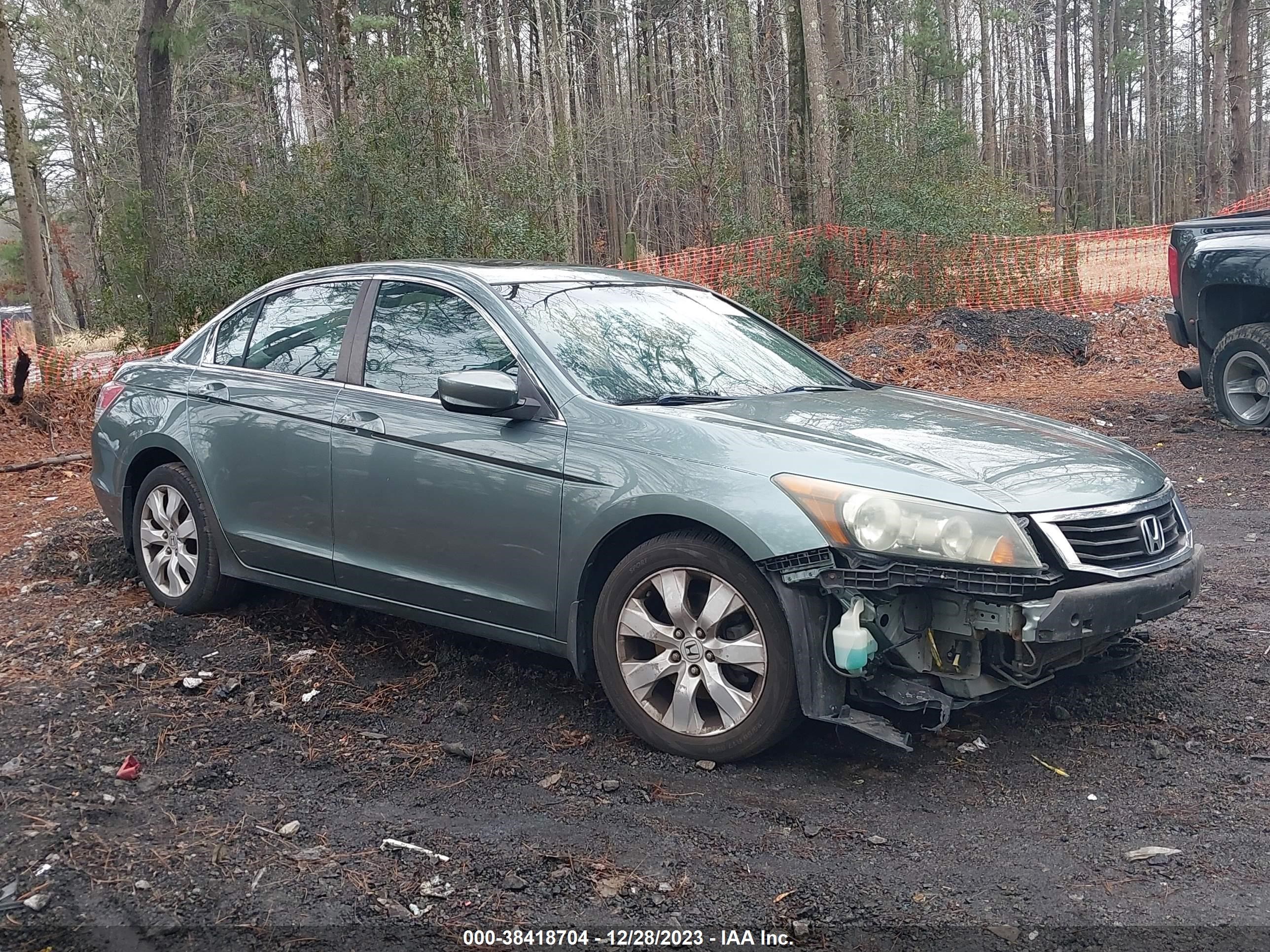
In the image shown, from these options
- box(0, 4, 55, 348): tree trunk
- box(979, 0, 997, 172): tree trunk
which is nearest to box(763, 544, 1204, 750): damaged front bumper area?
box(0, 4, 55, 348): tree trunk

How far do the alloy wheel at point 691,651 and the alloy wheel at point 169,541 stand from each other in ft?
8.41

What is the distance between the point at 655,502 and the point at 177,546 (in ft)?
9.25

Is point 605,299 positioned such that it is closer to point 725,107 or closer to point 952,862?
point 952,862

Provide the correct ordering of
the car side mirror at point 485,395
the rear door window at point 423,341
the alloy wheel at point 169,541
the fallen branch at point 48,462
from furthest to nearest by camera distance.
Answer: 1. the fallen branch at point 48,462
2. the alloy wheel at point 169,541
3. the rear door window at point 423,341
4. the car side mirror at point 485,395

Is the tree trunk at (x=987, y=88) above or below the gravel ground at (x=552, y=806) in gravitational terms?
above

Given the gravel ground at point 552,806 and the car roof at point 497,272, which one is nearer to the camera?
the gravel ground at point 552,806

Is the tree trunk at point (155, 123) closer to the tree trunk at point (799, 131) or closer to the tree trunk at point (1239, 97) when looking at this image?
the tree trunk at point (799, 131)

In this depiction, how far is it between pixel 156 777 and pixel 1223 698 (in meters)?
3.82

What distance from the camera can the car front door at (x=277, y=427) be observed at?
4715mm

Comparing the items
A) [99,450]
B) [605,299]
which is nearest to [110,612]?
[99,450]

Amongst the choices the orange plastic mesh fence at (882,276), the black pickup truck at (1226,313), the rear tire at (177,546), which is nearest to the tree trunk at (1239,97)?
the orange plastic mesh fence at (882,276)

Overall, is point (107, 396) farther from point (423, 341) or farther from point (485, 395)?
point (485, 395)

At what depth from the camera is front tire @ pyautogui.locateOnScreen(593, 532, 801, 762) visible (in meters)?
3.54

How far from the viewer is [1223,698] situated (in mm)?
4160
